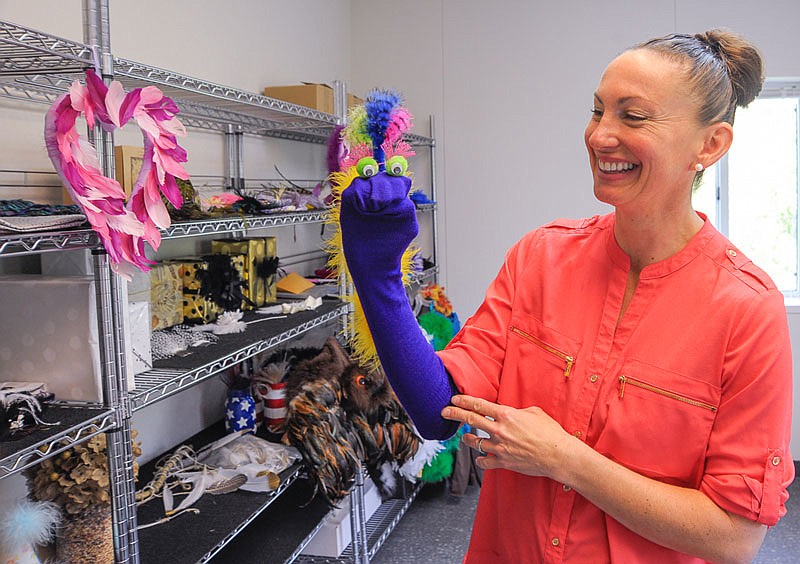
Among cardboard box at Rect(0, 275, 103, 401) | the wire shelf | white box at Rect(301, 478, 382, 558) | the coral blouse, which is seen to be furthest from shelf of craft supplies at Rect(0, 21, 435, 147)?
white box at Rect(301, 478, 382, 558)

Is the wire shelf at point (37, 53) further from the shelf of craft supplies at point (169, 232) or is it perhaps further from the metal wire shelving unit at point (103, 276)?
the shelf of craft supplies at point (169, 232)

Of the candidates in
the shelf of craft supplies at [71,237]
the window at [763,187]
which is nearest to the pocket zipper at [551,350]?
the shelf of craft supplies at [71,237]

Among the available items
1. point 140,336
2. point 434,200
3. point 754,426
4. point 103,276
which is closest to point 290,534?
point 140,336

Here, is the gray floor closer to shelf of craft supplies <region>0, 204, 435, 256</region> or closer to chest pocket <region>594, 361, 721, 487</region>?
shelf of craft supplies <region>0, 204, 435, 256</region>

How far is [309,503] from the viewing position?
2.64 m

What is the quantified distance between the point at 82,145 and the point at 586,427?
3.30ft

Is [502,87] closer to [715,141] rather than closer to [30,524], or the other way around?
[715,141]

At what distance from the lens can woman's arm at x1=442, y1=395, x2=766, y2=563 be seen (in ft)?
3.50

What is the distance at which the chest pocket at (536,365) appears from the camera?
1231mm

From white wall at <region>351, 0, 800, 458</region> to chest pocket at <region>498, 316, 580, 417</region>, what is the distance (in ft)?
9.54

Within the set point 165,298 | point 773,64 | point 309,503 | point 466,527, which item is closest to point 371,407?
point 309,503

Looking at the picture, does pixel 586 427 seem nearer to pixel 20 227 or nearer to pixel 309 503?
pixel 20 227

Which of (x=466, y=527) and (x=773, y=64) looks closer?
(x=466, y=527)

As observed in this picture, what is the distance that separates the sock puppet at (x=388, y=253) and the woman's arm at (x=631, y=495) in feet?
0.48
